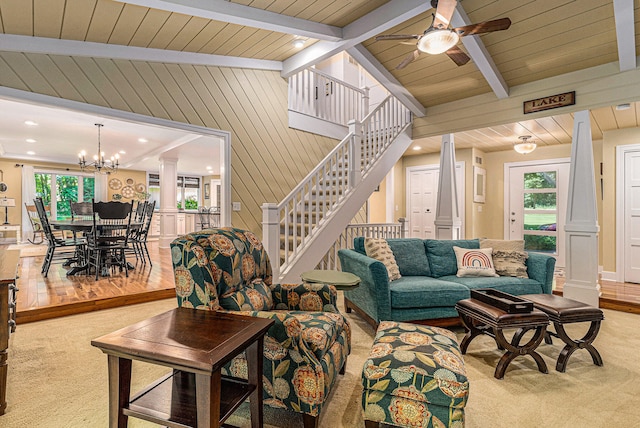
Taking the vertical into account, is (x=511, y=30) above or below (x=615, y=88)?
above

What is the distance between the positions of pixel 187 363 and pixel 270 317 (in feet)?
1.78

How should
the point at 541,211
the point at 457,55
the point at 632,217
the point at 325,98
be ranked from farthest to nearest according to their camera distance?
the point at 541,211, the point at 325,98, the point at 632,217, the point at 457,55

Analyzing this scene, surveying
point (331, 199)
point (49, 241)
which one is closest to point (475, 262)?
point (331, 199)

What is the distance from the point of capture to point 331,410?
1940mm

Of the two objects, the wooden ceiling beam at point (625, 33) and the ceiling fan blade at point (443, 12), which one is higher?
the wooden ceiling beam at point (625, 33)

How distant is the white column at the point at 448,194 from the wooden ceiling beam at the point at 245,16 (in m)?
2.46

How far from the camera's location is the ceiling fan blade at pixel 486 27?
254cm

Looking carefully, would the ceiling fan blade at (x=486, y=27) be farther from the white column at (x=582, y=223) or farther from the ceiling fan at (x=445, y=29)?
the white column at (x=582, y=223)

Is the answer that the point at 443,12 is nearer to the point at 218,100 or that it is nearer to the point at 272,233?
the point at 272,233

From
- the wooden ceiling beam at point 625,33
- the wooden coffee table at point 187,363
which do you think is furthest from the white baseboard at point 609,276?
the wooden coffee table at point 187,363

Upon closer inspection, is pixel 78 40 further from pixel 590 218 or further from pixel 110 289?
pixel 590 218

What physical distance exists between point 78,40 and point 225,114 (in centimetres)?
161

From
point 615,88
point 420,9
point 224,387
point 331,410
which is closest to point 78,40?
point 420,9

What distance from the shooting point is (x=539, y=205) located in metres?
6.30
